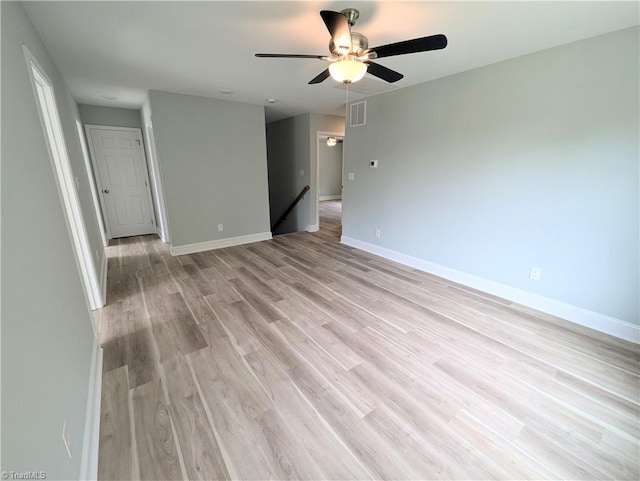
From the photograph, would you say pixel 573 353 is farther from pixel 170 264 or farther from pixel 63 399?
pixel 170 264

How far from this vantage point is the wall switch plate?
272 cm

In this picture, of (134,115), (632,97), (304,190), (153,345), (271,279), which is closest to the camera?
(632,97)

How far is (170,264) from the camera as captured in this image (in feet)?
13.1

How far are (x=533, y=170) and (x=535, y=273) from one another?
3.45 feet

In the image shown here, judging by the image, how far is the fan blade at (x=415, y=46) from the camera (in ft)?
5.27

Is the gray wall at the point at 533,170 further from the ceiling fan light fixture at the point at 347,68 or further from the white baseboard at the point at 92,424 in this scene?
the white baseboard at the point at 92,424

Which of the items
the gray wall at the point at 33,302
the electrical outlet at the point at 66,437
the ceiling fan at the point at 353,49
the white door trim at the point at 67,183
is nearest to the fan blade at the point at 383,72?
the ceiling fan at the point at 353,49

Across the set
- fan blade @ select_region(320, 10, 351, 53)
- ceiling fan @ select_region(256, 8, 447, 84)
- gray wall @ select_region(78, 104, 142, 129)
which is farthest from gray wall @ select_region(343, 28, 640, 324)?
gray wall @ select_region(78, 104, 142, 129)

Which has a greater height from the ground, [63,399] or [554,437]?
[63,399]

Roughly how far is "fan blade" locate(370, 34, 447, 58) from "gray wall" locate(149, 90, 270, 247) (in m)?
3.36

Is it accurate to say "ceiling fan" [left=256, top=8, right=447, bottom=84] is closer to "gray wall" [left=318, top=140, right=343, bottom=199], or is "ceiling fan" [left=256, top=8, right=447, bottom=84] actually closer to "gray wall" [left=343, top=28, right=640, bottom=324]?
"gray wall" [left=343, top=28, right=640, bottom=324]

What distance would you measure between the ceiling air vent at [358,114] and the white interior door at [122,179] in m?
4.26

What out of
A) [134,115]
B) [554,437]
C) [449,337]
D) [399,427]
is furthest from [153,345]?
[134,115]

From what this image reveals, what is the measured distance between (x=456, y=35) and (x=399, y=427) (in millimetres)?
2918
